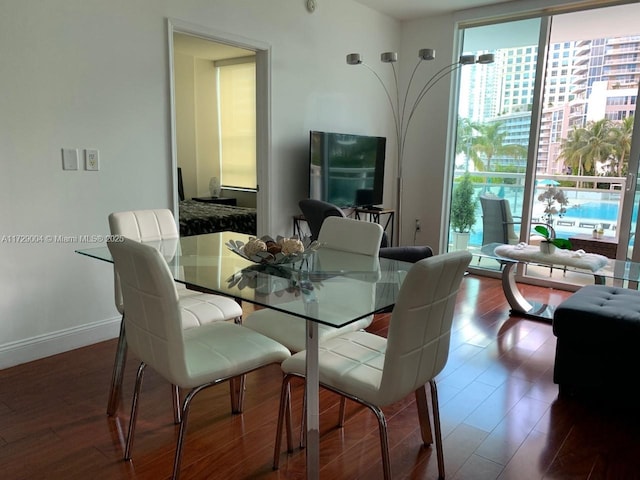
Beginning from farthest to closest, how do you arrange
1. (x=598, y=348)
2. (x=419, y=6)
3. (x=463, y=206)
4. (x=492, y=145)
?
(x=463, y=206) < (x=492, y=145) < (x=419, y=6) < (x=598, y=348)

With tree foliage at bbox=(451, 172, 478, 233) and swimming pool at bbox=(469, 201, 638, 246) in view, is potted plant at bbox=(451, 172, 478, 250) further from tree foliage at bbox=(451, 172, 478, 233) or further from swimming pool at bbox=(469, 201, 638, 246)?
swimming pool at bbox=(469, 201, 638, 246)

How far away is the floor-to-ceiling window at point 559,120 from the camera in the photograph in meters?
4.39

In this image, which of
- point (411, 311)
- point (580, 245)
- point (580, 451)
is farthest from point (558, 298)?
point (411, 311)

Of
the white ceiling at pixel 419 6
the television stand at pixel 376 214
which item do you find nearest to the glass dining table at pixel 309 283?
the television stand at pixel 376 214

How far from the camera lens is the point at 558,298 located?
14.8 ft

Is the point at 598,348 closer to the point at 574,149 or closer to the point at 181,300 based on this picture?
the point at 181,300

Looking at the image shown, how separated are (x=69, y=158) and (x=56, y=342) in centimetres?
112

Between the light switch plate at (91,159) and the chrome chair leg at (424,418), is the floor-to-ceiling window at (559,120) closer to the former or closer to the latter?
the chrome chair leg at (424,418)

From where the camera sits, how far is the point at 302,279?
6.50ft

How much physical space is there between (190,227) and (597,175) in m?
3.86

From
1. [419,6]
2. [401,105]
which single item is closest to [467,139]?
[401,105]

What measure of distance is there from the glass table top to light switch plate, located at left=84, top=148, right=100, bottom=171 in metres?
0.77

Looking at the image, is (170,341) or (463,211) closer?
(170,341)

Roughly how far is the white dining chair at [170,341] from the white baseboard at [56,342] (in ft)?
4.08
